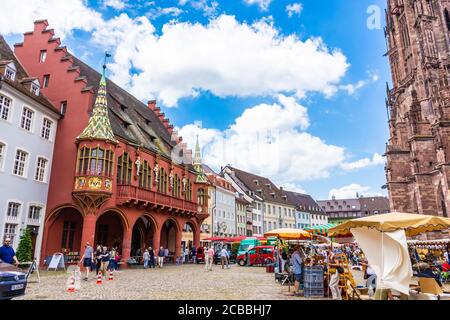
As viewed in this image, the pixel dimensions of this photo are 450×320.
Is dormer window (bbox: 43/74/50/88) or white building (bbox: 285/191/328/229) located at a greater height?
dormer window (bbox: 43/74/50/88)

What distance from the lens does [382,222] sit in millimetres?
9016

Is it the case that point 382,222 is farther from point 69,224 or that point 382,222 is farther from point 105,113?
point 69,224

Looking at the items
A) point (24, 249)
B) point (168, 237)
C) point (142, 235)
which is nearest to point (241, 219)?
point (168, 237)

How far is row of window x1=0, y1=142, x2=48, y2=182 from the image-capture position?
20087 mm

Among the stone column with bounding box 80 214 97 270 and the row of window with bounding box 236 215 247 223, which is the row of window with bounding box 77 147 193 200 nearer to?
the stone column with bounding box 80 214 97 270

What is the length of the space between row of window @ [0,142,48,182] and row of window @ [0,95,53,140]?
1.61 m

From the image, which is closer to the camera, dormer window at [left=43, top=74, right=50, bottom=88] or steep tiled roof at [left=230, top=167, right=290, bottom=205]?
dormer window at [left=43, top=74, right=50, bottom=88]

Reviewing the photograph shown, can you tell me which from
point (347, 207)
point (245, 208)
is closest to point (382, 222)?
point (245, 208)

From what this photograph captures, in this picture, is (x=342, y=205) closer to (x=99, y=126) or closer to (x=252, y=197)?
(x=252, y=197)

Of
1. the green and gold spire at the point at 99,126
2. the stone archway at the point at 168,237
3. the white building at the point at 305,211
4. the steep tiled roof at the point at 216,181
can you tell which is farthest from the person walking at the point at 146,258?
the white building at the point at 305,211

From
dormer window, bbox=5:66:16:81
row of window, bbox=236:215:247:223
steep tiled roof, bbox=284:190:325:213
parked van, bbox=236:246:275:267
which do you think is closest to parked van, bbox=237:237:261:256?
parked van, bbox=236:246:275:267

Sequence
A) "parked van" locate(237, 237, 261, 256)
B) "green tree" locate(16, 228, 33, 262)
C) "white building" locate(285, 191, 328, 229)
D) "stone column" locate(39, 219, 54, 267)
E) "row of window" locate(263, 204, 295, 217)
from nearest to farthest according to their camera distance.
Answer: "green tree" locate(16, 228, 33, 262) < "stone column" locate(39, 219, 54, 267) < "parked van" locate(237, 237, 261, 256) < "row of window" locate(263, 204, 295, 217) < "white building" locate(285, 191, 328, 229)

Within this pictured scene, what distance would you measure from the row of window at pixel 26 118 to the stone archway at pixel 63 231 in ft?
18.3

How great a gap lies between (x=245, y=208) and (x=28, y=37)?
45.9m
